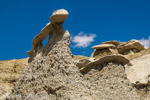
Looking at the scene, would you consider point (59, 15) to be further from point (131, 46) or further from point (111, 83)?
point (131, 46)

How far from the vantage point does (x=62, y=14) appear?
19.8ft

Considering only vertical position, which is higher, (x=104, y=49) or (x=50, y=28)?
(x=104, y=49)

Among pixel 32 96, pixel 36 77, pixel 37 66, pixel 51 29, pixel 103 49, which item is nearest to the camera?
pixel 32 96

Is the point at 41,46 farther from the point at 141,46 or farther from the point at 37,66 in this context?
the point at 141,46

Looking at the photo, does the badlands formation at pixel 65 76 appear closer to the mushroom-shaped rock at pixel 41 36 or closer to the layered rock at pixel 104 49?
the mushroom-shaped rock at pixel 41 36

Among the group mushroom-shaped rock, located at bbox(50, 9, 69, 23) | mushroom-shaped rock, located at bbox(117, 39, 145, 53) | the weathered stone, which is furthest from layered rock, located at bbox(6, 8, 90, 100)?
mushroom-shaped rock, located at bbox(117, 39, 145, 53)

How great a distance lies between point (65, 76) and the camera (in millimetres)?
5000

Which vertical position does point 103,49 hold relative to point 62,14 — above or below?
above

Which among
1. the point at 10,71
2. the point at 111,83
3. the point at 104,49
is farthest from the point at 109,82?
the point at 10,71

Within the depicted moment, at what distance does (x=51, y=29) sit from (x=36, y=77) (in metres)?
1.93

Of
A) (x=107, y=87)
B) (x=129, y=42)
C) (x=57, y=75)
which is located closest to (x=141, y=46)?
(x=129, y=42)

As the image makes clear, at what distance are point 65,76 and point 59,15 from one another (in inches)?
82.9

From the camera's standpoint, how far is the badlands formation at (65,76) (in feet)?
15.8

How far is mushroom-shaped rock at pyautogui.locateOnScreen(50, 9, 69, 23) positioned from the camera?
19.9 feet
